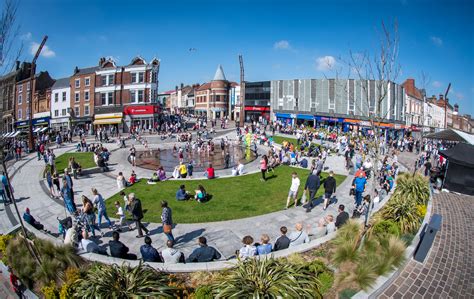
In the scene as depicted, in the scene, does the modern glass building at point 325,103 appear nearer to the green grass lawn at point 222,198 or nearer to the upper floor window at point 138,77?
the upper floor window at point 138,77

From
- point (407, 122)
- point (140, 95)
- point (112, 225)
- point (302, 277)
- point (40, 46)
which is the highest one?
point (40, 46)

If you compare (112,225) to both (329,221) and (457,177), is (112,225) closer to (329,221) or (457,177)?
(329,221)

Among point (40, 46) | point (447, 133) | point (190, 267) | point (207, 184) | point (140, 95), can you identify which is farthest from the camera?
point (140, 95)

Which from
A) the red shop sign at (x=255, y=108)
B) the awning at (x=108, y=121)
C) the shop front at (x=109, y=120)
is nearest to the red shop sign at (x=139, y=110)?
the shop front at (x=109, y=120)

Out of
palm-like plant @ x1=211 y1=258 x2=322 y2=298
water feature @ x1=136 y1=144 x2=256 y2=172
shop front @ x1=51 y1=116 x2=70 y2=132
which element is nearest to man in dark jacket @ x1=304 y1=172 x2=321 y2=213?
palm-like plant @ x1=211 y1=258 x2=322 y2=298

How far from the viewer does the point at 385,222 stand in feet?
27.2

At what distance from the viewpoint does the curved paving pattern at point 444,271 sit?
6250 mm

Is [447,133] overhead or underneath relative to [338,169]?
overhead

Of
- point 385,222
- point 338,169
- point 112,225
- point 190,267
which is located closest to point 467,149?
point 338,169

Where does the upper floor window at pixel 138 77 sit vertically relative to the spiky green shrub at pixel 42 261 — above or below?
above

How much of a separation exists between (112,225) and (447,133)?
2279 centimetres

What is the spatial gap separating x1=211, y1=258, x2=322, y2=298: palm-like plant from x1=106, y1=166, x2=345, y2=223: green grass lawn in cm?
605

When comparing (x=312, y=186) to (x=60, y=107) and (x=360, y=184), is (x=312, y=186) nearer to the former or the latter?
(x=360, y=184)

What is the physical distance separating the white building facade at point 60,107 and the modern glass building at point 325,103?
4016 cm
